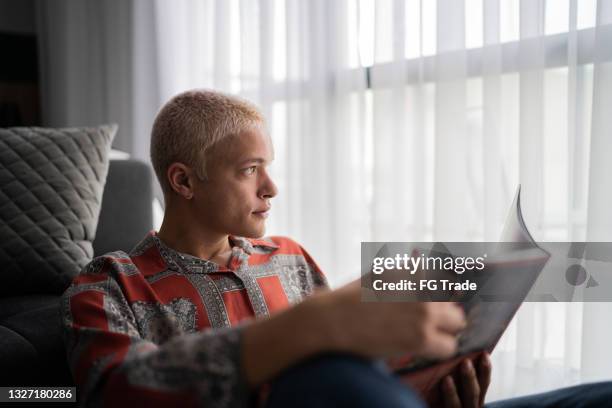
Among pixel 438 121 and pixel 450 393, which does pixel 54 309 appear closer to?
pixel 450 393

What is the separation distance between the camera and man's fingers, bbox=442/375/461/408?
33.1 inches

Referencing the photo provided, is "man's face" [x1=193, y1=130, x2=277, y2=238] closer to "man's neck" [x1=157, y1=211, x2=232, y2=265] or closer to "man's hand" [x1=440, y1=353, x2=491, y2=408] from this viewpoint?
"man's neck" [x1=157, y1=211, x2=232, y2=265]

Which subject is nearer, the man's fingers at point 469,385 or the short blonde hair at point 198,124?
the man's fingers at point 469,385

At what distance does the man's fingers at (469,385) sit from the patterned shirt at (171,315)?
0.35m

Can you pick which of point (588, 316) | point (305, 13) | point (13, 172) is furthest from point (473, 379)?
point (305, 13)

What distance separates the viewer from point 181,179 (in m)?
1.10

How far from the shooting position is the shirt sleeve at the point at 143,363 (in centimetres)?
58

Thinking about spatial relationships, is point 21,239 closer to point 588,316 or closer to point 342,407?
point 342,407

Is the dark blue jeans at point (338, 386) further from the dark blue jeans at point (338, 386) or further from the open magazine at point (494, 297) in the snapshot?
the open magazine at point (494, 297)

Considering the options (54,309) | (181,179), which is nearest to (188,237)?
(181,179)

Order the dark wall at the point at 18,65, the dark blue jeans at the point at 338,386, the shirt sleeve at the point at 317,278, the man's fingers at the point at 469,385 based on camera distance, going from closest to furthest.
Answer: the dark blue jeans at the point at 338,386 < the man's fingers at the point at 469,385 < the shirt sleeve at the point at 317,278 < the dark wall at the point at 18,65

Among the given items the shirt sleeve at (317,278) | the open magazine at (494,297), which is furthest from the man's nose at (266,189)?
the open magazine at (494,297)

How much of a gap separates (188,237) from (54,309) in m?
0.46

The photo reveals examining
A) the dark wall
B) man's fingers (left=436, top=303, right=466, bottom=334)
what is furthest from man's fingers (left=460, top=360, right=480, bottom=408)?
the dark wall
